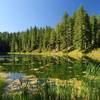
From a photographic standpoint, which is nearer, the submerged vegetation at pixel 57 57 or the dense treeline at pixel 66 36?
the submerged vegetation at pixel 57 57

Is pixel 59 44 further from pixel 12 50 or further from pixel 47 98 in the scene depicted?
pixel 47 98

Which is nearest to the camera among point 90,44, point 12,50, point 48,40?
point 90,44

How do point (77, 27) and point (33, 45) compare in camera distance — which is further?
point (33, 45)

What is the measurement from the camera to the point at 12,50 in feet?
451

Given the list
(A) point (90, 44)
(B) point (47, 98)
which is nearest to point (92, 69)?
(B) point (47, 98)

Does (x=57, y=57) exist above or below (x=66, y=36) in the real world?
below

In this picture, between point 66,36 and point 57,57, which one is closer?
point 57,57

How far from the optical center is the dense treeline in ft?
268

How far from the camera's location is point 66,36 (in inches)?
3728

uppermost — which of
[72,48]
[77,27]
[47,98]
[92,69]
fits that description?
[77,27]

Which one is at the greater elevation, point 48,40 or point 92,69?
point 48,40

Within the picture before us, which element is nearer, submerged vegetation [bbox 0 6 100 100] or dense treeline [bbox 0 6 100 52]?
submerged vegetation [bbox 0 6 100 100]

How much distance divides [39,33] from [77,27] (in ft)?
130

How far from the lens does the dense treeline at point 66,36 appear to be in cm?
8181
